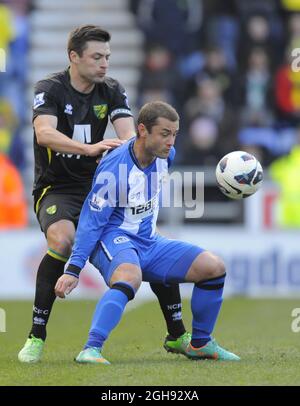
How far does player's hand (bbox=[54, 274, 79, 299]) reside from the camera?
713 cm

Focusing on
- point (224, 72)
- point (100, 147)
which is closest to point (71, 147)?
point (100, 147)

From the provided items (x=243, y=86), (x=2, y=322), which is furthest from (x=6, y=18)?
(x=2, y=322)

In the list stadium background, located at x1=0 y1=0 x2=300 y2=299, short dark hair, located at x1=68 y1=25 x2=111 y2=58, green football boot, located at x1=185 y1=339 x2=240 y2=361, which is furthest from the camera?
stadium background, located at x1=0 y1=0 x2=300 y2=299

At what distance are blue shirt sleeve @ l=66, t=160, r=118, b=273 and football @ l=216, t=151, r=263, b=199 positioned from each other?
835 mm

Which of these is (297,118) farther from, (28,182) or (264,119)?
(28,182)

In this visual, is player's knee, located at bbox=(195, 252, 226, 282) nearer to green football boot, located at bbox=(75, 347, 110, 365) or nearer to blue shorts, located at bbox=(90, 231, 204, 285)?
blue shorts, located at bbox=(90, 231, 204, 285)

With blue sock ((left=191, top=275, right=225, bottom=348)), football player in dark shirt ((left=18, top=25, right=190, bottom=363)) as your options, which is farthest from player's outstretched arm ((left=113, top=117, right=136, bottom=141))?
blue sock ((left=191, top=275, right=225, bottom=348))

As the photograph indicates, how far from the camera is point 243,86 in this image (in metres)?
17.9

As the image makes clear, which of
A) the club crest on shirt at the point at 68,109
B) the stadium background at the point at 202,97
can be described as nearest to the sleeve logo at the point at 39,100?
the club crest on shirt at the point at 68,109

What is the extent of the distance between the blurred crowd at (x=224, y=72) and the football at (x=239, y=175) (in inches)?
342

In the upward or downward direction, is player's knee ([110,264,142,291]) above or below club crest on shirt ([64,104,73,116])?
below

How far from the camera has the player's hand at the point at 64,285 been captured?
713cm

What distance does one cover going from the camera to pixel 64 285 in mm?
7133
